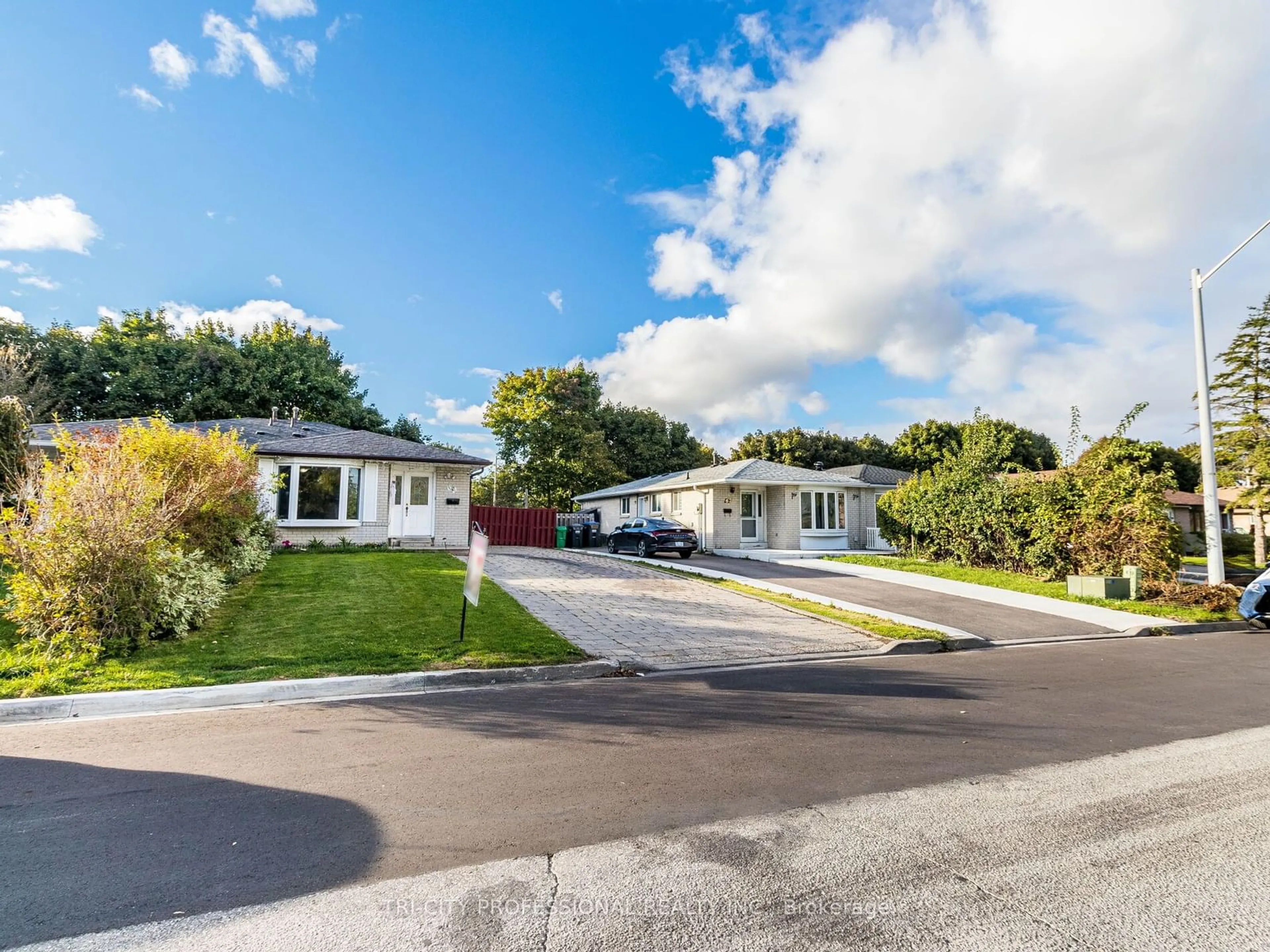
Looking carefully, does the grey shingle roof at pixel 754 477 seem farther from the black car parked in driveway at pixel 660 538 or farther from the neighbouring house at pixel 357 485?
the neighbouring house at pixel 357 485

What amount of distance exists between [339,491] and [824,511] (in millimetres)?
18479

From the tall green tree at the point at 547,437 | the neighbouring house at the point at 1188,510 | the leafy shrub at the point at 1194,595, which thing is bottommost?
the leafy shrub at the point at 1194,595

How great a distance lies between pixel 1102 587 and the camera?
43.8ft

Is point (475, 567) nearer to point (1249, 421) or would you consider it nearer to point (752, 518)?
point (752, 518)

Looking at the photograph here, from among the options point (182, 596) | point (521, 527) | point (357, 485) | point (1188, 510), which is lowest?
point (182, 596)

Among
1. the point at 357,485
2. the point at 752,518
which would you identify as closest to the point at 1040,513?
the point at 752,518

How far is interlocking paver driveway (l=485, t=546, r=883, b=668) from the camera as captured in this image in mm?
8234

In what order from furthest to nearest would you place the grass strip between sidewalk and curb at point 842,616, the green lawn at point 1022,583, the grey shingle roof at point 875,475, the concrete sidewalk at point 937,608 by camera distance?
the grey shingle roof at point 875,475, the green lawn at point 1022,583, the concrete sidewalk at point 937,608, the grass strip between sidewalk and curb at point 842,616

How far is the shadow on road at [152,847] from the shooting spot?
2.72 m

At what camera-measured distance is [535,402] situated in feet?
128

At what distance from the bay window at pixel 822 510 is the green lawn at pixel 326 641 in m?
17.1

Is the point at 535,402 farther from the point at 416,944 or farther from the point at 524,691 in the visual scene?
the point at 416,944

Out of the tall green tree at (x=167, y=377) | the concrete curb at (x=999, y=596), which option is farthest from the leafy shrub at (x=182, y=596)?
the tall green tree at (x=167, y=377)

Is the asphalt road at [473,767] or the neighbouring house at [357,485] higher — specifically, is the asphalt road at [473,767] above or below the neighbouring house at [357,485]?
below
